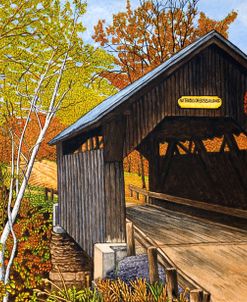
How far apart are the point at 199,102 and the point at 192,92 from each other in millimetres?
294

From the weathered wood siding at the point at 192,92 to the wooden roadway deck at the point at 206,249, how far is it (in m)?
2.58

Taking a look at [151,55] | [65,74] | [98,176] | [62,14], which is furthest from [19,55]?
[151,55]

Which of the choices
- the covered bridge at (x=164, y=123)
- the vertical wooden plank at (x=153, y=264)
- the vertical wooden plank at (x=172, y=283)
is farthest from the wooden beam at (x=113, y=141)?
the vertical wooden plank at (x=172, y=283)

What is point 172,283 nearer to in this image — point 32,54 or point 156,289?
point 156,289

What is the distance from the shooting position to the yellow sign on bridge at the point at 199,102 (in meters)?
10.9

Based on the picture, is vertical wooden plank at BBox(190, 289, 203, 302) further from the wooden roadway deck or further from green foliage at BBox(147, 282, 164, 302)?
the wooden roadway deck

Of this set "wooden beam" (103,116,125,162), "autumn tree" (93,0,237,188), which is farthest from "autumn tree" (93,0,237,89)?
"wooden beam" (103,116,125,162)

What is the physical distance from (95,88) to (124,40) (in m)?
3.48

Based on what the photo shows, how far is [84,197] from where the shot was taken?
12180mm

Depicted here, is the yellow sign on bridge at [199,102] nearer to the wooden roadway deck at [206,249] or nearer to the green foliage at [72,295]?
the wooden roadway deck at [206,249]

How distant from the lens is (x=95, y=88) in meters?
27.2

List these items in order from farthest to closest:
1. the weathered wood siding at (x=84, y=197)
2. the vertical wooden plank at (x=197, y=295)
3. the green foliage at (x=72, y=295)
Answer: the weathered wood siding at (x=84, y=197) < the green foliage at (x=72, y=295) < the vertical wooden plank at (x=197, y=295)

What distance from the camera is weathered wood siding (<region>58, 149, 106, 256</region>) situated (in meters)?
10.6

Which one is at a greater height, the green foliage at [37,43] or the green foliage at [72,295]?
the green foliage at [37,43]
